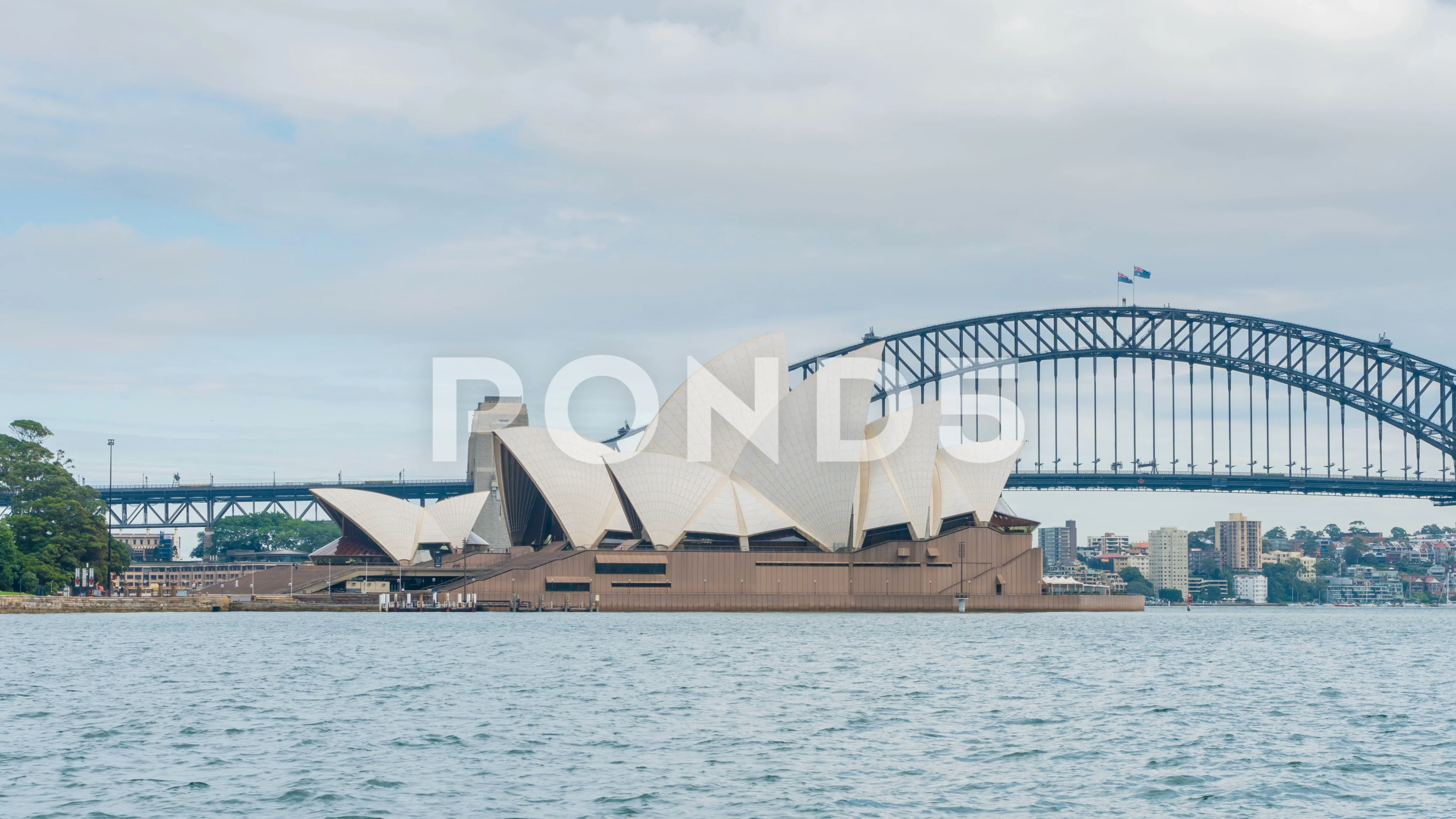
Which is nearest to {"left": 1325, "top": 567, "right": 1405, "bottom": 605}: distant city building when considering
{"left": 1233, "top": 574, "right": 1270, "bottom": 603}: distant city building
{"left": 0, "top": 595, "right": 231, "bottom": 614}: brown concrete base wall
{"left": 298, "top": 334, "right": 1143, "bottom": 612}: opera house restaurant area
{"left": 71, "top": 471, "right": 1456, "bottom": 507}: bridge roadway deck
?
{"left": 1233, "top": 574, "right": 1270, "bottom": 603}: distant city building

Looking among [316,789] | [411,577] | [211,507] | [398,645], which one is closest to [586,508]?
[411,577]

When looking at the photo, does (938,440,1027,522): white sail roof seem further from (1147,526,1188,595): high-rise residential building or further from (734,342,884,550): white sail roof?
(1147,526,1188,595): high-rise residential building

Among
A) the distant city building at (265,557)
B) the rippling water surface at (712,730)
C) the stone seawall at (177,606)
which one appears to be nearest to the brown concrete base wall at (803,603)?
the stone seawall at (177,606)

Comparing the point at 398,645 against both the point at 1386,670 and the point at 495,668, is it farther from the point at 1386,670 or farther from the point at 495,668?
the point at 1386,670

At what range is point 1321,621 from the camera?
301 feet

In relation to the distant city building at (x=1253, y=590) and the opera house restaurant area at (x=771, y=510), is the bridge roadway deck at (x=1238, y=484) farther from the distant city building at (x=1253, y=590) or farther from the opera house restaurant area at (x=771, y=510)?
the distant city building at (x=1253, y=590)

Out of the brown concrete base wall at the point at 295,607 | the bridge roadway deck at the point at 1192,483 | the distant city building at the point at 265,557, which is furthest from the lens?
the distant city building at the point at 265,557

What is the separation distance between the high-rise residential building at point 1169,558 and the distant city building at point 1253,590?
11994mm

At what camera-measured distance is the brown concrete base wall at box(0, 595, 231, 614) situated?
68500 millimetres

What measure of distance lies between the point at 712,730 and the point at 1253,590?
165266 millimetres

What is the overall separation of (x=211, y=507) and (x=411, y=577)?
69.6 m

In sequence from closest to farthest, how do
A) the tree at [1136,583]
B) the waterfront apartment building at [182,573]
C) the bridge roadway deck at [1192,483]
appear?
the bridge roadway deck at [1192,483] → the waterfront apartment building at [182,573] → the tree at [1136,583]

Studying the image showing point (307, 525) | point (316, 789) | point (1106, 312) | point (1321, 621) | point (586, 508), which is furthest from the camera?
point (307, 525)

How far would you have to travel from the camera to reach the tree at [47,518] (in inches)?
3115
